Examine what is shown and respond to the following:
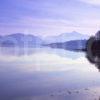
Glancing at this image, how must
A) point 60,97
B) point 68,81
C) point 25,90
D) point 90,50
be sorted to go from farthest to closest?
point 68,81 → point 25,90 → point 60,97 → point 90,50

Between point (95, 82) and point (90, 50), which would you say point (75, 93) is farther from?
point (95, 82)

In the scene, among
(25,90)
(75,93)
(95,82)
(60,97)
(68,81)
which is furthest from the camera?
(68,81)

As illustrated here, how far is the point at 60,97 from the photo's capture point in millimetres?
10508

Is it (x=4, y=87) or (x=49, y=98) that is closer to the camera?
(x=49, y=98)

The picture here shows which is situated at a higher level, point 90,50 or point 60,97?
point 90,50

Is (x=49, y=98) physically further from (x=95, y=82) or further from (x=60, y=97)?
(x=95, y=82)

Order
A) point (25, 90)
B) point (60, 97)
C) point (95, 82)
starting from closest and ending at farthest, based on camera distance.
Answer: point (60, 97) → point (25, 90) → point (95, 82)

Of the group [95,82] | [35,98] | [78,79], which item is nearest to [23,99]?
[35,98]

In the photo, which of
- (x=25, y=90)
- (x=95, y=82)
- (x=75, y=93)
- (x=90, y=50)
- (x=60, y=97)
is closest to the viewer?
(x=90, y=50)

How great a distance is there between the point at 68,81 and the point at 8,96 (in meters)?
5.28

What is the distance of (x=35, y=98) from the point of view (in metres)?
10.6

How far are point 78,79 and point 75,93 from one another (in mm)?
4843

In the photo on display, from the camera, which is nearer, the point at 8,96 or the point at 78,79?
the point at 8,96

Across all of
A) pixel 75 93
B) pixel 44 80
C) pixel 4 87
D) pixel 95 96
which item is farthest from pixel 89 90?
pixel 44 80
